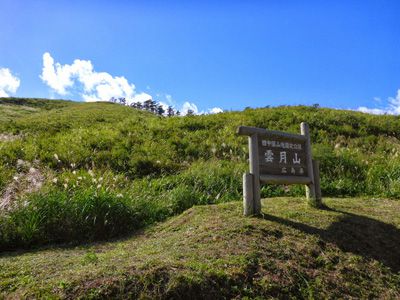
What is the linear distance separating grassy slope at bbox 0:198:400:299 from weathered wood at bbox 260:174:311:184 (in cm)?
54

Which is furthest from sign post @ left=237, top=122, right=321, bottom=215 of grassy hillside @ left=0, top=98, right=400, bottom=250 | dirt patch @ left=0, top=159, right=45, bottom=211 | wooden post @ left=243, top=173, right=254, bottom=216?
dirt patch @ left=0, top=159, right=45, bottom=211

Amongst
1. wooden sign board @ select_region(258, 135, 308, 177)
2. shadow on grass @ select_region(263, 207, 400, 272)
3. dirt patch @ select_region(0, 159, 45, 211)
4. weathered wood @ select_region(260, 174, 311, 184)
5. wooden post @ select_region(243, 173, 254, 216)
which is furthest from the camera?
dirt patch @ select_region(0, 159, 45, 211)

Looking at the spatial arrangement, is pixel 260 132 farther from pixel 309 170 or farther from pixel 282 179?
pixel 309 170

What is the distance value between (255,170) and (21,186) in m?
4.88

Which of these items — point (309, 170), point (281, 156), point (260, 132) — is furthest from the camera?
point (309, 170)

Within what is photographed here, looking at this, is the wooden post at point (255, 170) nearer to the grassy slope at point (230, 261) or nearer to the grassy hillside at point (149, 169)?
the grassy slope at point (230, 261)

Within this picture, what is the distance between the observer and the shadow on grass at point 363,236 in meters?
5.79

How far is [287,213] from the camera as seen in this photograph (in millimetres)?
7117

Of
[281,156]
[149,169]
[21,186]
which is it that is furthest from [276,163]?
[21,186]

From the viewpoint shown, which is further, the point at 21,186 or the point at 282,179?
the point at 21,186

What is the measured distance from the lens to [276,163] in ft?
23.9

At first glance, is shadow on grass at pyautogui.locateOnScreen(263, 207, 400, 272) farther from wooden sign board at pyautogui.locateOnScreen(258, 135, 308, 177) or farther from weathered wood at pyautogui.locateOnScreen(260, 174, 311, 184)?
wooden sign board at pyautogui.locateOnScreen(258, 135, 308, 177)

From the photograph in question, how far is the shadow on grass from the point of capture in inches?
228

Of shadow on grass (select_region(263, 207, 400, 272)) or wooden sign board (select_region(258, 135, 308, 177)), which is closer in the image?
shadow on grass (select_region(263, 207, 400, 272))
